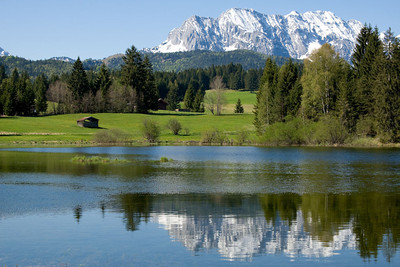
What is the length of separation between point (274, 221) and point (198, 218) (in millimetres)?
3558

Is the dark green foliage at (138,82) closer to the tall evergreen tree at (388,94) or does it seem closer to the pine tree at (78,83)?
the pine tree at (78,83)

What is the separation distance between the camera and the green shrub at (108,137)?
96.9 m

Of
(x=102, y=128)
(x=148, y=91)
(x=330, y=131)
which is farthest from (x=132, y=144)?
(x=148, y=91)

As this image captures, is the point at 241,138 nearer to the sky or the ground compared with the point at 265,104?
nearer to the ground

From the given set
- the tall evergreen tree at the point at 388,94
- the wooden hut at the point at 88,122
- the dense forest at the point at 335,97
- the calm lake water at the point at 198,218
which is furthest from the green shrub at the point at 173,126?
the calm lake water at the point at 198,218

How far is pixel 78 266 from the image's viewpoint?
1527cm

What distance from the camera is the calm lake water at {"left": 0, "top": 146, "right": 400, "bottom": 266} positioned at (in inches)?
659

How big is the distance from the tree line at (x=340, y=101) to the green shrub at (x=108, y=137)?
2952cm

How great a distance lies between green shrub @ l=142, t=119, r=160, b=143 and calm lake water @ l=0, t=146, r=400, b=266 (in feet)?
180

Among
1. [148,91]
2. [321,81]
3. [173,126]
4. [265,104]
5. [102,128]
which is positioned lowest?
[102,128]

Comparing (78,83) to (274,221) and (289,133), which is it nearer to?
(289,133)

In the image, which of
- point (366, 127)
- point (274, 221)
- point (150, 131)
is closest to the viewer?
point (274, 221)

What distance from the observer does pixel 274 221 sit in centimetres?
2238

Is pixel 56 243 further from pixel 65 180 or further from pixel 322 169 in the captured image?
pixel 322 169
